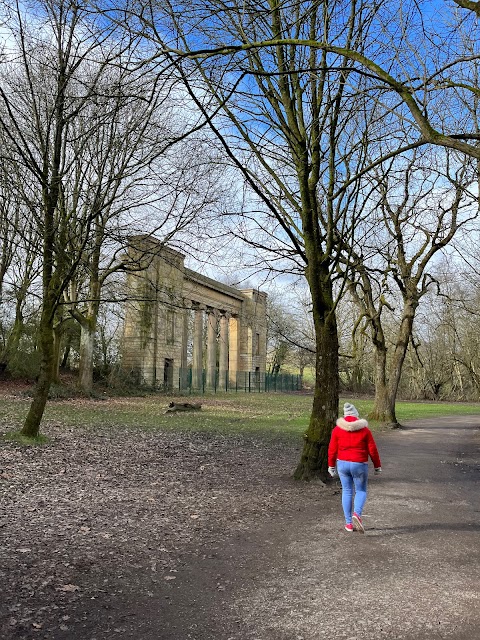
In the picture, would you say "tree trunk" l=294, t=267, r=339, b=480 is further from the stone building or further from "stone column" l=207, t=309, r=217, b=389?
"stone column" l=207, t=309, r=217, b=389

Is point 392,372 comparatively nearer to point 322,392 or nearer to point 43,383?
point 322,392

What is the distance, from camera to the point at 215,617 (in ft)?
14.5

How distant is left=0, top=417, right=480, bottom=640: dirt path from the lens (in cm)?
419

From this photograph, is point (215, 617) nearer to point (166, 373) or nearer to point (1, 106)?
point (1, 106)

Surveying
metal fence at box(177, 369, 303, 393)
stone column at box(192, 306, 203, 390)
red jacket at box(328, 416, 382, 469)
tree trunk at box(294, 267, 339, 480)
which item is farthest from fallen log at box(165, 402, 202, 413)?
metal fence at box(177, 369, 303, 393)

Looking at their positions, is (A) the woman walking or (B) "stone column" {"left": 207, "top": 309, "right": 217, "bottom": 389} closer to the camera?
(A) the woman walking

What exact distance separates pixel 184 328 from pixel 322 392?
122 feet

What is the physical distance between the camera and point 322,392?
409 inches

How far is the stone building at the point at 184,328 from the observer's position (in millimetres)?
34347

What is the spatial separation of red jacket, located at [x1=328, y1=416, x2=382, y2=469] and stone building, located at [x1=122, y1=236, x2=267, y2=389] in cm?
1456

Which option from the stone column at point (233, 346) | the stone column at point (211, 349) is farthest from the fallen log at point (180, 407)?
the stone column at point (233, 346)

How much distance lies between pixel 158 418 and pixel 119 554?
15307mm

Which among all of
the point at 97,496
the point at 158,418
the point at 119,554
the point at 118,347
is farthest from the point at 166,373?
the point at 119,554

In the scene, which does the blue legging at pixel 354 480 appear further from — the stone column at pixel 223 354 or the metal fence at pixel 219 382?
the stone column at pixel 223 354
